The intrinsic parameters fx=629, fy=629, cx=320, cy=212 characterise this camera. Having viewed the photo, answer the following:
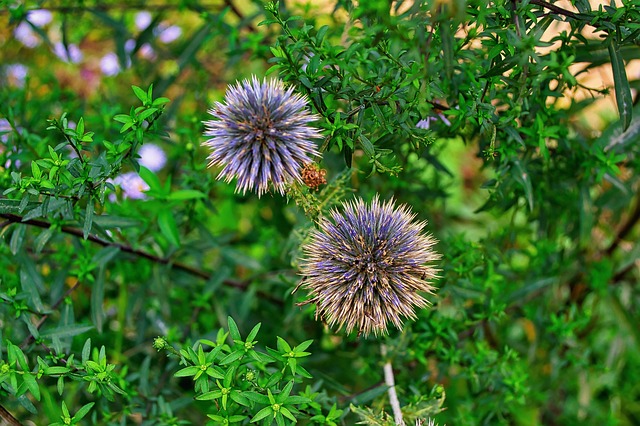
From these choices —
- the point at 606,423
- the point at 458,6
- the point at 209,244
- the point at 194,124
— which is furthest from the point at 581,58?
the point at 606,423

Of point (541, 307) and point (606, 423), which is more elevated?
point (541, 307)

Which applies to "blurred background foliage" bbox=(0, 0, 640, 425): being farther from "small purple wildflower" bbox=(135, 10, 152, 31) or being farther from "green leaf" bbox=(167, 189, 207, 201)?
"small purple wildflower" bbox=(135, 10, 152, 31)

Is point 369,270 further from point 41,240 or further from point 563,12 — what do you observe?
point 41,240

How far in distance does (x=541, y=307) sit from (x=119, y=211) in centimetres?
112

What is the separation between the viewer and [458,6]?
0.84 metres

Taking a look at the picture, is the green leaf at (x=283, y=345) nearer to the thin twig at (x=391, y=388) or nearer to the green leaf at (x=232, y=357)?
the green leaf at (x=232, y=357)

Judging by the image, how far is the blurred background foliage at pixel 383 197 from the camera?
1.02 m

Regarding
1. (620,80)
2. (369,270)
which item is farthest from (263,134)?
(620,80)

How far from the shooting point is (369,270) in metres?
0.99

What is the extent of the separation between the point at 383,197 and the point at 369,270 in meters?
0.64

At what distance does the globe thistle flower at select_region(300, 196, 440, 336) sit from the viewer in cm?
98

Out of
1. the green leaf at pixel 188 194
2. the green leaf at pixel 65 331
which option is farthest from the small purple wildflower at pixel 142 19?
the green leaf at pixel 65 331

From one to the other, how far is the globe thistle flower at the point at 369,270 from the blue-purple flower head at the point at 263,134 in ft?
0.41

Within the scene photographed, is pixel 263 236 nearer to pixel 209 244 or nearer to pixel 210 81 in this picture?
pixel 209 244
